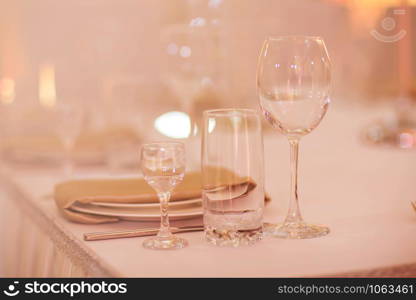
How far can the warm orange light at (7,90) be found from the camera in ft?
11.8

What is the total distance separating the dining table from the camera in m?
0.80

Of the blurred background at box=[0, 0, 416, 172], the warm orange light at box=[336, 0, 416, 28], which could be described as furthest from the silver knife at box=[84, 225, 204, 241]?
the warm orange light at box=[336, 0, 416, 28]

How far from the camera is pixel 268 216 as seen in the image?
108 cm

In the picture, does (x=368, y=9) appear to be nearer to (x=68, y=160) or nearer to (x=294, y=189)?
(x=68, y=160)

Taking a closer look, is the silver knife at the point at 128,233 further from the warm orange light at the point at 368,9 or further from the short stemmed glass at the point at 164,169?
the warm orange light at the point at 368,9

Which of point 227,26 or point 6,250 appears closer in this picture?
point 6,250

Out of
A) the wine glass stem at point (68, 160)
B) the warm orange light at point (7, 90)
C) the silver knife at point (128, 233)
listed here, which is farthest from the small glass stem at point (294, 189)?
the warm orange light at point (7, 90)

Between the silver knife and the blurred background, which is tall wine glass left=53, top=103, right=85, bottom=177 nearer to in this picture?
the silver knife

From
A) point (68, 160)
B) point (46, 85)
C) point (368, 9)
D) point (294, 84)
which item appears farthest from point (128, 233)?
point (368, 9)

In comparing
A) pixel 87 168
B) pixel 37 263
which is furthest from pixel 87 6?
pixel 37 263

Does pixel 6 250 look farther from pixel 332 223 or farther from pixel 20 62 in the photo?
pixel 20 62

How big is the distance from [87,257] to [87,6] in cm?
297

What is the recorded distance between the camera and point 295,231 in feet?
3.07

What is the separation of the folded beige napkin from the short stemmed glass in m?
0.14
